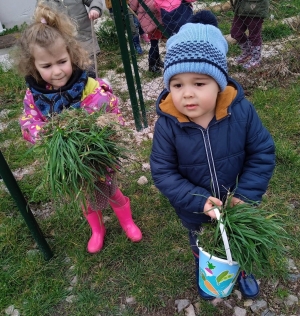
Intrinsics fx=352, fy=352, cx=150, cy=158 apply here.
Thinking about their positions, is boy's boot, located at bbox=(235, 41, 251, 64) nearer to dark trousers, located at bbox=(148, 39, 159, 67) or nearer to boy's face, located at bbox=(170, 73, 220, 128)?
dark trousers, located at bbox=(148, 39, 159, 67)

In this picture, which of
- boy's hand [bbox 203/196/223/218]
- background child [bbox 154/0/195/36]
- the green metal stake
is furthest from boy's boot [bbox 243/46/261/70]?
the green metal stake

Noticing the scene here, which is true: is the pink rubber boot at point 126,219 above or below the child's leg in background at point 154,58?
below

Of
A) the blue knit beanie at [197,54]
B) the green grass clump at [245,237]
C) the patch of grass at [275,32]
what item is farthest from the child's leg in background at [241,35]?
the green grass clump at [245,237]

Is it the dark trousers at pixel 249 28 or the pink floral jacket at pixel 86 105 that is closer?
the pink floral jacket at pixel 86 105

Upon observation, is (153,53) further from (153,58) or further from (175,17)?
(175,17)

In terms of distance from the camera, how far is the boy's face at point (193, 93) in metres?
1.48

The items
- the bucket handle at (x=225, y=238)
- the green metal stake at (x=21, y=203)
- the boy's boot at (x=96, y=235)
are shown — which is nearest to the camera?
the bucket handle at (x=225, y=238)

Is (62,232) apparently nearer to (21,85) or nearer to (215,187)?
(215,187)

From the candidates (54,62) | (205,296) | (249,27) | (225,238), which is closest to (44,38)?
(54,62)

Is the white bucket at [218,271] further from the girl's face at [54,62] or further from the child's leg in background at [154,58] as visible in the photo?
the child's leg in background at [154,58]

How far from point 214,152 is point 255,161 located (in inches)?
8.2

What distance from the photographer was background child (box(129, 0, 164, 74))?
160 inches

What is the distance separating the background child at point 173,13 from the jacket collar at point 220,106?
2.42 meters

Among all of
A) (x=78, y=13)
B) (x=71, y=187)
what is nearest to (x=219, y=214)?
(x=71, y=187)
